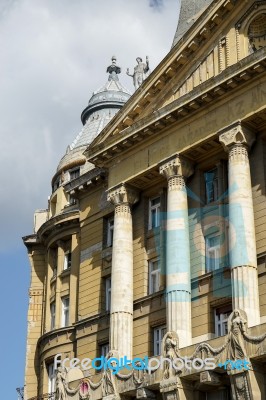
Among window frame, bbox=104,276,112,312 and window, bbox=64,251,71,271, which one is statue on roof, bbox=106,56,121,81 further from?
window frame, bbox=104,276,112,312

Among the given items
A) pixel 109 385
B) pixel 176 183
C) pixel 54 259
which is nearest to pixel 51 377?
pixel 54 259

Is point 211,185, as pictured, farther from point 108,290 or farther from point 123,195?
point 108,290

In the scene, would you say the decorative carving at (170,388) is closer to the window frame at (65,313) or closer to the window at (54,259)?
the window frame at (65,313)

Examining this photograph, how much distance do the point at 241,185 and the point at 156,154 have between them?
5.91 metres

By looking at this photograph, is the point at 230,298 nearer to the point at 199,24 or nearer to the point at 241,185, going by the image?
Result: the point at 241,185

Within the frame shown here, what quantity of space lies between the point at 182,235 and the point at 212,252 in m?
1.51

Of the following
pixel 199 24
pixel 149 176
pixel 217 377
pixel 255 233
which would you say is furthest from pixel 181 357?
pixel 199 24

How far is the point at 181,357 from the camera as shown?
32.9 m

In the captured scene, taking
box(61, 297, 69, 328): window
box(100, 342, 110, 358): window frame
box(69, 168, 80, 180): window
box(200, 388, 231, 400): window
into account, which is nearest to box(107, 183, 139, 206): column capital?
box(100, 342, 110, 358): window frame

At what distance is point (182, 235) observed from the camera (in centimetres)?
3709

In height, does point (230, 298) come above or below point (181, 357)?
above

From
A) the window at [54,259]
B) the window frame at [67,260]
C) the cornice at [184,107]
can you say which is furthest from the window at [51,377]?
the cornice at [184,107]

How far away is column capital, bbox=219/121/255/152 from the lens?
35875 mm

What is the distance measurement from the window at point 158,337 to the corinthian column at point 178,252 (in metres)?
2.12
